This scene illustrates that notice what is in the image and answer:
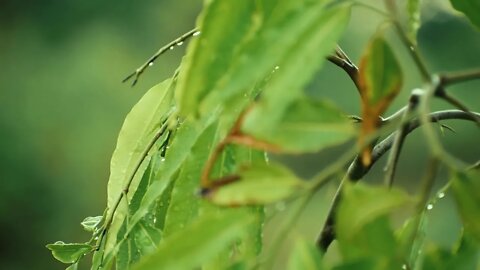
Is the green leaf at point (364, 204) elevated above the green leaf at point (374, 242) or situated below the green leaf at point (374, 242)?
above

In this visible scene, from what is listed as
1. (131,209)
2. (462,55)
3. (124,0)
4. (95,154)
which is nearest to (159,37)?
(124,0)

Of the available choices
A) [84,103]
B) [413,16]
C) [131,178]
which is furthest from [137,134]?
[84,103]

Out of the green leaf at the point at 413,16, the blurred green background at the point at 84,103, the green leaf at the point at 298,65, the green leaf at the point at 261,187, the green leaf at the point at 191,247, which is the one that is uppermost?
the green leaf at the point at 298,65

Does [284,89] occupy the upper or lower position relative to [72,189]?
upper

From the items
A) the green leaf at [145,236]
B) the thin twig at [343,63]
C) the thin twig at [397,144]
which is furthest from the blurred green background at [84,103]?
the thin twig at [397,144]

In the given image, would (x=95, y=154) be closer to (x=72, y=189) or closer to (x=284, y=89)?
(x=72, y=189)

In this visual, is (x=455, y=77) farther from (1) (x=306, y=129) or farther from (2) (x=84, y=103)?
(2) (x=84, y=103)

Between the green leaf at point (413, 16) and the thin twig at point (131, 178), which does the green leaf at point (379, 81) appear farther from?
the thin twig at point (131, 178)
